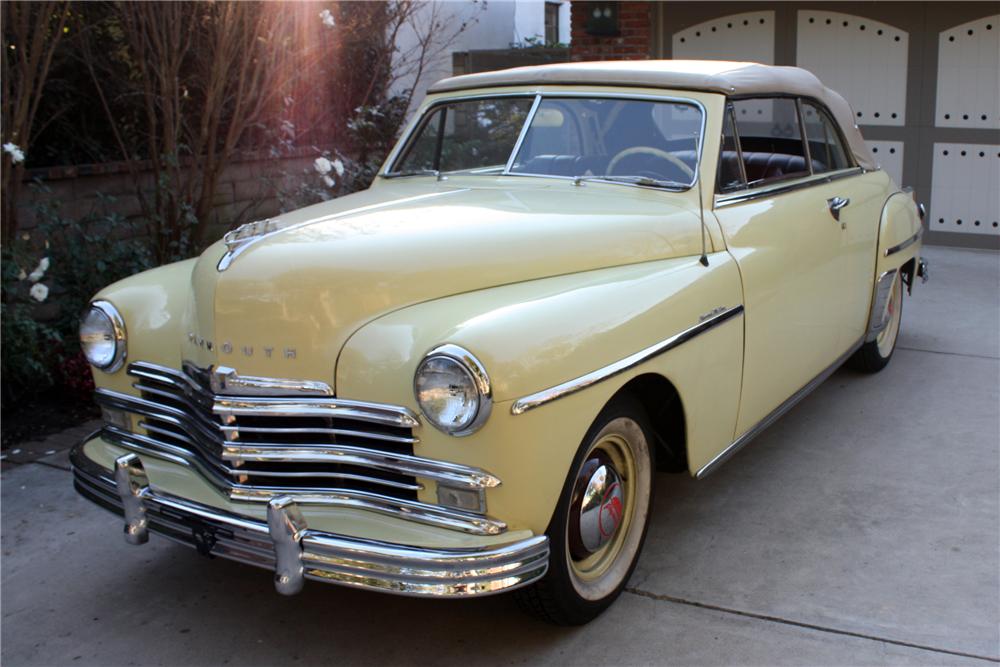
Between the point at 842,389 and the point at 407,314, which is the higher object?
the point at 407,314

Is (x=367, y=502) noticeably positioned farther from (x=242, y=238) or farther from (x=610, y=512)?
(x=242, y=238)

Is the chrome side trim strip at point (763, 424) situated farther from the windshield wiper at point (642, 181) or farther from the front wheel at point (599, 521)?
the windshield wiper at point (642, 181)

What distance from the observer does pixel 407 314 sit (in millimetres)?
2832

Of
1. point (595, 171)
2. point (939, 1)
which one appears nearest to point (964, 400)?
point (595, 171)

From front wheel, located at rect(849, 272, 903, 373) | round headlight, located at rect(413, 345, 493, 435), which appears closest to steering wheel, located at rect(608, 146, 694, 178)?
round headlight, located at rect(413, 345, 493, 435)

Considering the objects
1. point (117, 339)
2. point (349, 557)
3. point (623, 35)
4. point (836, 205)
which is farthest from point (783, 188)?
point (623, 35)

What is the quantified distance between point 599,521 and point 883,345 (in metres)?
3.16

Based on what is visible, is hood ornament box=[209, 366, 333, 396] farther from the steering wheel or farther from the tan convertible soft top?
the tan convertible soft top

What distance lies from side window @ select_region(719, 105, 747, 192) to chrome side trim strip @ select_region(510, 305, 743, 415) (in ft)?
1.85

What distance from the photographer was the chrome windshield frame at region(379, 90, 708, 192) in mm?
3799

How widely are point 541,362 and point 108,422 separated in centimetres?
170

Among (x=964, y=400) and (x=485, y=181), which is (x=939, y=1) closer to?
(x=964, y=400)

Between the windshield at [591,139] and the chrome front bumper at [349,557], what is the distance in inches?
68.3

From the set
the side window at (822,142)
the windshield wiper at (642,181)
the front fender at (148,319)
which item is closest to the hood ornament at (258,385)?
the front fender at (148,319)
